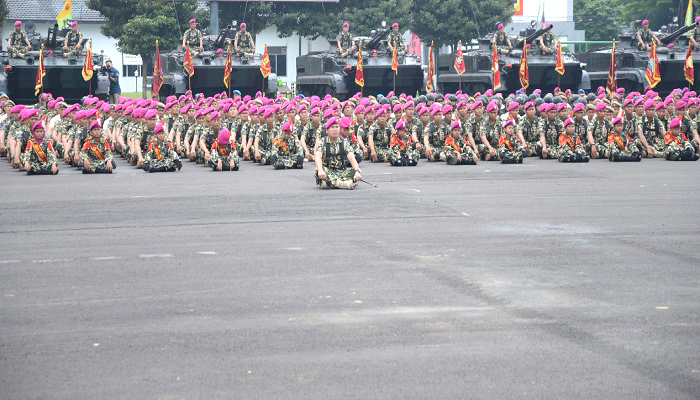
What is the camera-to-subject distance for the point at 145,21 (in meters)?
48.6

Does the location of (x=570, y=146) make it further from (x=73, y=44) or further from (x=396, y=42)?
(x=73, y=44)

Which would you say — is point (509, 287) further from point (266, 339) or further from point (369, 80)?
point (369, 80)

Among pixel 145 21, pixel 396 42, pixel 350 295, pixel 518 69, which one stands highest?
pixel 145 21

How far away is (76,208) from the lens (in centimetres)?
1387

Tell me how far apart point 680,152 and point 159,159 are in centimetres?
948

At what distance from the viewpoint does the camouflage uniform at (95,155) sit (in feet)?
62.2

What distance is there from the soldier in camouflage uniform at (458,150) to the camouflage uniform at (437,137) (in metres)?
0.24

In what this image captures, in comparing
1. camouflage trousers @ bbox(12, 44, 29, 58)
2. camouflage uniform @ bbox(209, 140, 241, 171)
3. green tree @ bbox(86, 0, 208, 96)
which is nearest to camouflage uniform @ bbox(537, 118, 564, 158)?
camouflage uniform @ bbox(209, 140, 241, 171)

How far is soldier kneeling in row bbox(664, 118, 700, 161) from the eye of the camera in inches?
838

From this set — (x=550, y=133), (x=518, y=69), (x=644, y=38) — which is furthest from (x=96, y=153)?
(x=644, y=38)

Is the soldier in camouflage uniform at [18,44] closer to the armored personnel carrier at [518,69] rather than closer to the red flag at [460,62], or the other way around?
the red flag at [460,62]

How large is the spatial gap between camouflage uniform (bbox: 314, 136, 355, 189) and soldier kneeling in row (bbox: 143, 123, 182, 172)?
4000 millimetres

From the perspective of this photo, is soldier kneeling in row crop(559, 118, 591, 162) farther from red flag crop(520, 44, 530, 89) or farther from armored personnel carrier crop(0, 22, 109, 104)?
armored personnel carrier crop(0, 22, 109, 104)

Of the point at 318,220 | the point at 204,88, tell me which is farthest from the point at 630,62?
the point at 318,220
